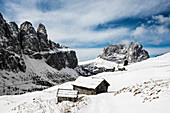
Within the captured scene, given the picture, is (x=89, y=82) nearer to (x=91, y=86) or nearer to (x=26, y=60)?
(x=91, y=86)

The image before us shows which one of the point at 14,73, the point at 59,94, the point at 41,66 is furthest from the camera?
the point at 41,66

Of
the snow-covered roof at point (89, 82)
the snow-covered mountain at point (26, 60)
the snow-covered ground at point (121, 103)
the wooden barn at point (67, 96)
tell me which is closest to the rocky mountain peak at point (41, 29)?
the snow-covered mountain at point (26, 60)

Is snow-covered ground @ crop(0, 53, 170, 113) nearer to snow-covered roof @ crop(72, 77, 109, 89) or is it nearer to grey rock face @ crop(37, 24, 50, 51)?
snow-covered roof @ crop(72, 77, 109, 89)

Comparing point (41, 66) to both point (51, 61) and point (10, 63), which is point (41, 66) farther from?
point (10, 63)

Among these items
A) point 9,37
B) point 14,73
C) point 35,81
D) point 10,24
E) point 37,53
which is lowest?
point 35,81

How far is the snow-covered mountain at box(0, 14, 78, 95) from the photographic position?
101 meters

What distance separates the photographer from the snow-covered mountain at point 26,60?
10081cm

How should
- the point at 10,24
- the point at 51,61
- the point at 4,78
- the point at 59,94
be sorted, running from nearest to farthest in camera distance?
the point at 59,94, the point at 4,78, the point at 10,24, the point at 51,61

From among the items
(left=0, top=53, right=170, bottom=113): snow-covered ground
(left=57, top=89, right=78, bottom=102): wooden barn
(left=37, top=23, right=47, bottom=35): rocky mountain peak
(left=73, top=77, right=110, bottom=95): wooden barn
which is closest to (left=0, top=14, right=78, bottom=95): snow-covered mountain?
(left=37, top=23, right=47, bottom=35): rocky mountain peak

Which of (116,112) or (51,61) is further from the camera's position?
(51,61)

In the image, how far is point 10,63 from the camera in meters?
113

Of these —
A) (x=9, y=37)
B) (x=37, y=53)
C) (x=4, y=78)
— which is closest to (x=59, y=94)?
(x=4, y=78)

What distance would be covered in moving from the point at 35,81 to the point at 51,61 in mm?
56612

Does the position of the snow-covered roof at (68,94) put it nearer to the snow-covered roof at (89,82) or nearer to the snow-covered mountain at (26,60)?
the snow-covered roof at (89,82)
